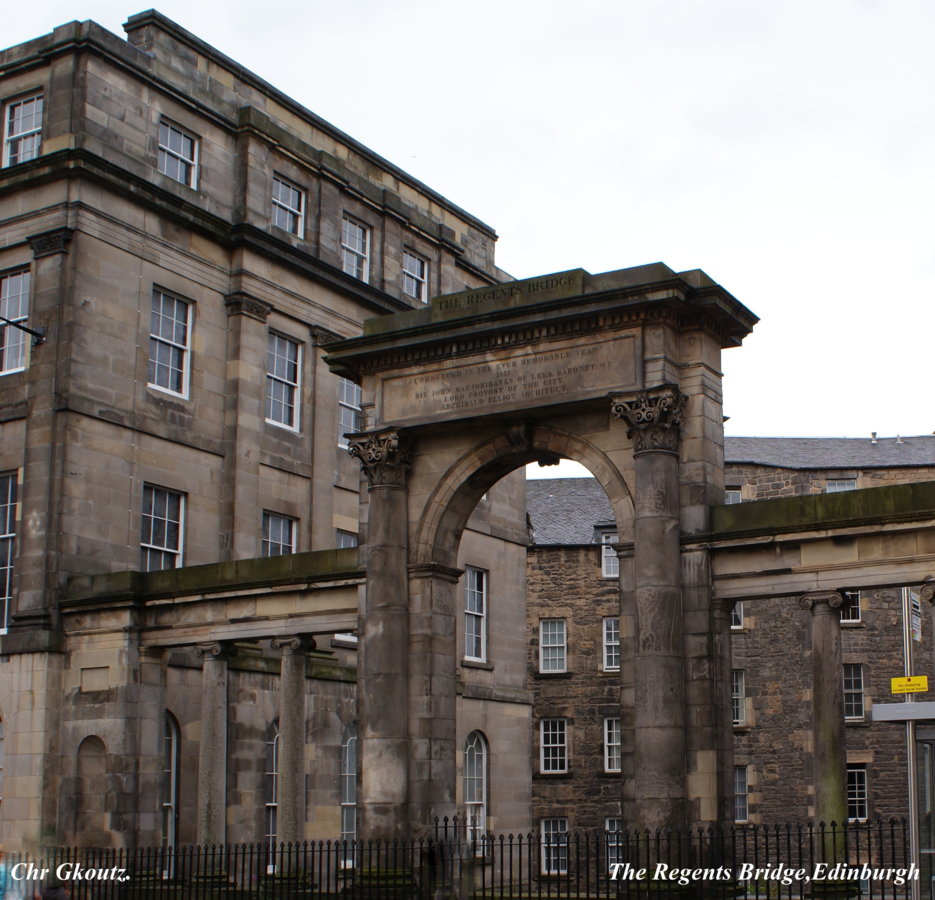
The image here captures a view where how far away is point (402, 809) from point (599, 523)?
28.2m

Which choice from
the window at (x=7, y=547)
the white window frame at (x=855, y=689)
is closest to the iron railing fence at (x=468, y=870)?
the window at (x=7, y=547)

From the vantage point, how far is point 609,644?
47125mm

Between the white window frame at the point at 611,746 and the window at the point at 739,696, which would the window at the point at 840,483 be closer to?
the window at the point at 739,696

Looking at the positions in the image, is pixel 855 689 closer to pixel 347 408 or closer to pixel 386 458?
pixel 347 408

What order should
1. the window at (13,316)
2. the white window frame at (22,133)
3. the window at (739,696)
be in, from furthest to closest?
1. the window at (739,696)
2. the white window frame at (22,133)
3. the window at (13,316)

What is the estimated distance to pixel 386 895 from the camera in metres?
19.6

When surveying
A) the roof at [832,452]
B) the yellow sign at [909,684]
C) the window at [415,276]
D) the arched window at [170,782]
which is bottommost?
the arched window at [170,782]

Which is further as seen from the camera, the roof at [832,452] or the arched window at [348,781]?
the roof at [832,452]

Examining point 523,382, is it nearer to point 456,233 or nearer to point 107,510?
point 107,510

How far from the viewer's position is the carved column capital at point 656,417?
63.2 ft

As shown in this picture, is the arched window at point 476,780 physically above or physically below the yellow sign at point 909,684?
below

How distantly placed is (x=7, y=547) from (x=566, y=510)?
27.6 meters

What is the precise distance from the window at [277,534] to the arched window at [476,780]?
652cm

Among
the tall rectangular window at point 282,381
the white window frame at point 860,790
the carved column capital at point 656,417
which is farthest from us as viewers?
the white window frame at point 860,790
